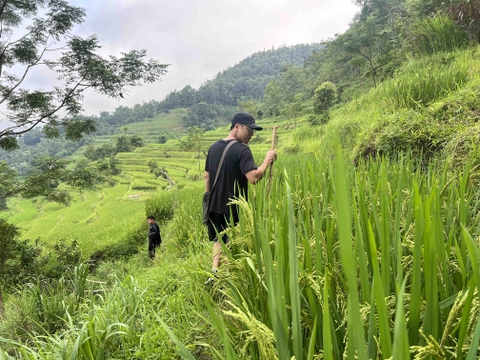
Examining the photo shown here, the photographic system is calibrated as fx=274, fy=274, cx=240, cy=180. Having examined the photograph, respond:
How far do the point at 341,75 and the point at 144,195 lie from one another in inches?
1052

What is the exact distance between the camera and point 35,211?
26.8 meters

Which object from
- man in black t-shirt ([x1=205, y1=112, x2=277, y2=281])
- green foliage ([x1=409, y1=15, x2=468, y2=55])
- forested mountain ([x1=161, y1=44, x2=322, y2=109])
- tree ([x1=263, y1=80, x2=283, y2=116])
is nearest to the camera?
man in black t-shirt ([x1=205, y1=112, x2=277, y2=281])

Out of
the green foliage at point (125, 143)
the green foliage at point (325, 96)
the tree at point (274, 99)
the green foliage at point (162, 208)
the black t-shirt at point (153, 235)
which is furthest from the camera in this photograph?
the tree at point (274, 99)

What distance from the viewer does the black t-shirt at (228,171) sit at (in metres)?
2.16

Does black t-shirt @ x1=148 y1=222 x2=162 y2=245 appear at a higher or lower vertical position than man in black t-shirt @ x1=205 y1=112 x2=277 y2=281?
lower

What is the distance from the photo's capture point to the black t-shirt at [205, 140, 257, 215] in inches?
84.9

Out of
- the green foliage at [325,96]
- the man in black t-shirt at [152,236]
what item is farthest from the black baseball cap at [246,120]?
the green foliage at [325,96]

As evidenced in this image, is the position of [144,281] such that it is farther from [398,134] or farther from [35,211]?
[35,211]

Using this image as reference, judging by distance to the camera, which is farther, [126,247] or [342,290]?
[126,247]

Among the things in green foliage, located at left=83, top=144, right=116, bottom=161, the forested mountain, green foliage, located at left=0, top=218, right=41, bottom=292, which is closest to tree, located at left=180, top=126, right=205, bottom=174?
green foliage, located at left=83, top=144, right=116, bottom=161

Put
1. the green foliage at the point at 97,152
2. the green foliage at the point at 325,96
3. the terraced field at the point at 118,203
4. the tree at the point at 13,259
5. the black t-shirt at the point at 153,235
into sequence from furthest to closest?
the green foliage at the point at 97,152, the green foliage at the point at 325,96, the terraced field at the point at 118,203, the black t-shirt at the point at 153,235, the tree at the point at 13,259

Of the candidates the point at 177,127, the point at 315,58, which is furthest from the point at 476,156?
the point at 177,127

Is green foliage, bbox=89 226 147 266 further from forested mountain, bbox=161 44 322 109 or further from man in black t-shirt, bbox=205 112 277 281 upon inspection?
forested mountain, bbox=161 44 322 109

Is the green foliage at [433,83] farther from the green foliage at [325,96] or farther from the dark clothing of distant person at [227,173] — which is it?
the green foliage at [325,96]
